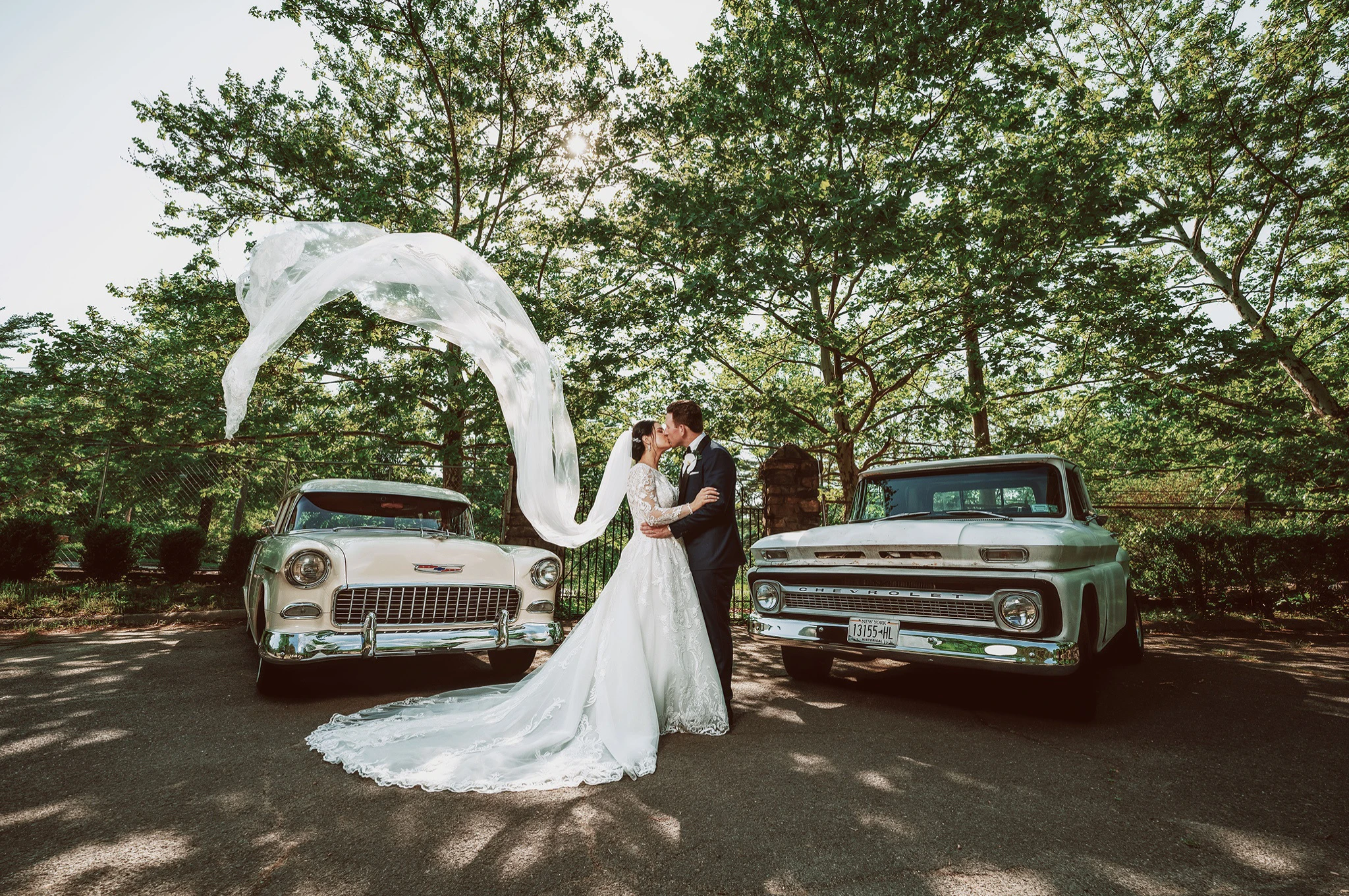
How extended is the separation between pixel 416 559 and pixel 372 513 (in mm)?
1386

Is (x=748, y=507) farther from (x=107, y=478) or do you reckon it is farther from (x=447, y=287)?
(x=107, y=478)

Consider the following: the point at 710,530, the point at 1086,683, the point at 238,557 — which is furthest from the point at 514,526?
the point at 1086,683

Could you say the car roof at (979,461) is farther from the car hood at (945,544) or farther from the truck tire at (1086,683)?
the truck tire at (1086,683)

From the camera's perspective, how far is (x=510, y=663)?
5.11 m

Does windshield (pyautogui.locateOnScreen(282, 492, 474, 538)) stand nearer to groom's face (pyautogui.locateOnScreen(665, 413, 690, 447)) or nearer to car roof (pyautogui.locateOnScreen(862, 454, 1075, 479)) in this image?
groom's face (pyautogui.locateOnScreen(665, 413, 690, 447))

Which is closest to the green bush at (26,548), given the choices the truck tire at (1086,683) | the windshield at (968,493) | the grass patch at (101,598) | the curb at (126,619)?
the grass patch at (101,598)

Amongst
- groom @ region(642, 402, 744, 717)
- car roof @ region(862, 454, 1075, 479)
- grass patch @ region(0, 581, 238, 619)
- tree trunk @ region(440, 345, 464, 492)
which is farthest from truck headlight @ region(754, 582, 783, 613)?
grass patch @ region(0, 581, 238, 619)

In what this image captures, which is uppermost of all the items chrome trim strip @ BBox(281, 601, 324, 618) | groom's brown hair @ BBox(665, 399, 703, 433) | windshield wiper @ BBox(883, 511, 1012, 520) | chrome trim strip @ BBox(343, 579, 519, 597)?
groom's brown hair @ BBox(665, 399, 703, 433)

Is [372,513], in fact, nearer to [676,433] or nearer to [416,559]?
[416,559]

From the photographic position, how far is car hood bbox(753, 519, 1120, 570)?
376 centimetres

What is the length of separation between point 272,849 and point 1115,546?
6178mm

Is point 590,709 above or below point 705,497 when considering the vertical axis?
below

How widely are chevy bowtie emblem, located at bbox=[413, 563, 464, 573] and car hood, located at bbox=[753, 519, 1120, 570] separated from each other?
2.43 m

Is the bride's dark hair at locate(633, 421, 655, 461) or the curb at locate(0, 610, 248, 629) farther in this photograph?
the curb at locate(0, 610, 248, 629)
